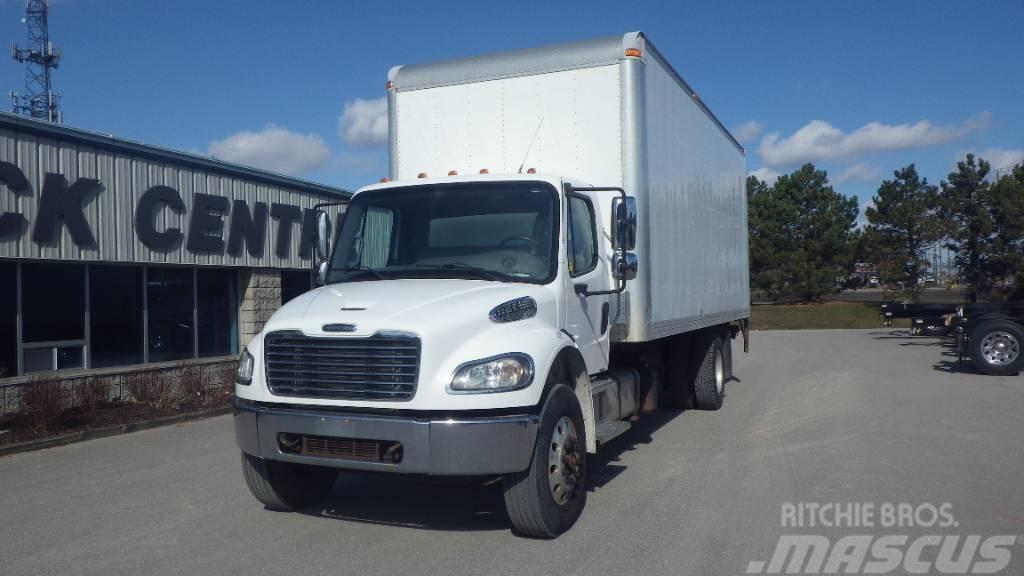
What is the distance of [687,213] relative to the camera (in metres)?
9.70

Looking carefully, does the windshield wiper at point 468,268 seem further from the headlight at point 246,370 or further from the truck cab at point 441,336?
the headlight at point 246,370

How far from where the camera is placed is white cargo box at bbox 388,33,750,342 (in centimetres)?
775

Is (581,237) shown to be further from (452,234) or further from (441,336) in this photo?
(441,336)

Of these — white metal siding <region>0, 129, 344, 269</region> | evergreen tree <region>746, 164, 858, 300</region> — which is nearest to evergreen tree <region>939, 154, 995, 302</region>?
evergreen tree <region>746, 164, 858, 300</region>

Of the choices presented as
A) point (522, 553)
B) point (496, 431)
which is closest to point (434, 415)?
point (496, 431)

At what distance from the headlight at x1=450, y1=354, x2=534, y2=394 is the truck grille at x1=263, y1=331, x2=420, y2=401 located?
297mm

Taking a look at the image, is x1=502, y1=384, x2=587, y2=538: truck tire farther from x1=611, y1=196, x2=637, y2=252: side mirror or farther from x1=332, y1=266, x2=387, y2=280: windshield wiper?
x1=332, y1=266, x2=387, y2=280: windshield wiper

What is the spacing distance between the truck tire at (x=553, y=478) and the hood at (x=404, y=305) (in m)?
0.73

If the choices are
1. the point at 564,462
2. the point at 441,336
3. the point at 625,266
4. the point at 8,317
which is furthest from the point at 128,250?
the point at 564,462

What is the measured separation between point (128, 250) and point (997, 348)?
51.4 ft

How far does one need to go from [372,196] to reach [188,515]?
2.97 m

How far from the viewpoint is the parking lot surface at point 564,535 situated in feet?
17.7

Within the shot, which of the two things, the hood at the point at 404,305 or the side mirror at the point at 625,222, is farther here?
the side mirror at the point at 625,222

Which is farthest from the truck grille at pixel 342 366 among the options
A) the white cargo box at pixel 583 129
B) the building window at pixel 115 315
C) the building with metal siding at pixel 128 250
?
the building window at pixel 115 315
